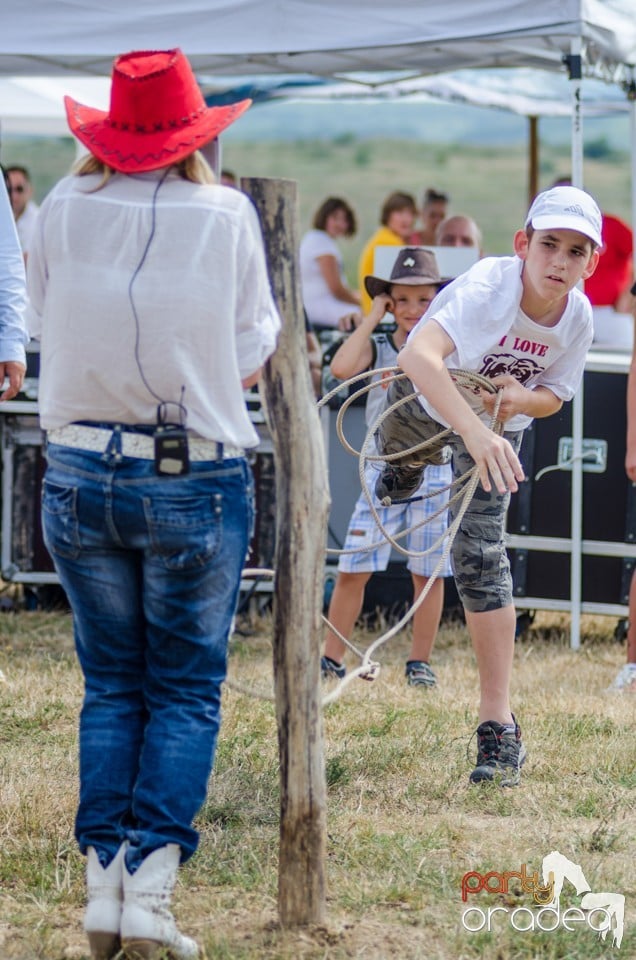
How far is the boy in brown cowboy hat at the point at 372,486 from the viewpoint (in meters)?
5.56

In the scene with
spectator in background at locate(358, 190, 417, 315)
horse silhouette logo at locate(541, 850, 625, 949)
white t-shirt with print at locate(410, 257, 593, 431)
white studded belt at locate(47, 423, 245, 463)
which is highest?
spectator in background at locate(358, 190, 417, 315)

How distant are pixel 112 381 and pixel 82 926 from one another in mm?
1303

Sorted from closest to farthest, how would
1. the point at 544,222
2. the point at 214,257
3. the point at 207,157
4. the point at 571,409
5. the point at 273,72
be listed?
1. the point at 214,257
2. the point at 207,157
3. the point at 544,222
4. the point at 571,409
5. the point at 273,72

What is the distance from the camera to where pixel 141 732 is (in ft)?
9.55

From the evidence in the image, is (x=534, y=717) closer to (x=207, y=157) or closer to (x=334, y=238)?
(x=207, y=157)

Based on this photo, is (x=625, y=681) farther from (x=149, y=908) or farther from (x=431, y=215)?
(x=431, y=215)

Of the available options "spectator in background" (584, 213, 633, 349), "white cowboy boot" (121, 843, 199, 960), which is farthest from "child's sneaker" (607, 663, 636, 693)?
"spectator in background" (584, 213, 633, 349)

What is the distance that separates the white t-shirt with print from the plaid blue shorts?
1417 millimetres

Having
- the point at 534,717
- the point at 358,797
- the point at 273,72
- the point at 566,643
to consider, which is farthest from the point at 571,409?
the point at 358,797

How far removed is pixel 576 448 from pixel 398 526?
1.11m

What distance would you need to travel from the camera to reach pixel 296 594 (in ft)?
10.1

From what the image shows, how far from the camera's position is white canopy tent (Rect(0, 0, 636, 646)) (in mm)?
6027

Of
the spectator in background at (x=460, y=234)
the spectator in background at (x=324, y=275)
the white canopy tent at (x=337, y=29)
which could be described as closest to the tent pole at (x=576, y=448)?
the white canopy tent at (x=337, y=29)

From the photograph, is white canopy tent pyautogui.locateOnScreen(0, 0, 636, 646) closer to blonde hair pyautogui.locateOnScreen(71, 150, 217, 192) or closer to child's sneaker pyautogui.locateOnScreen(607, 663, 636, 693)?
child's sneaker pyautogui.locateOnScreen(607, 663, 636, 693)
